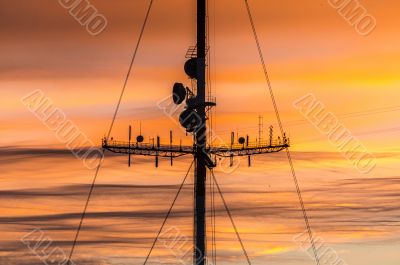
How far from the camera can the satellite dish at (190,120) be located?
132 ft

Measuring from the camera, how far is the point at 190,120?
4038 cm

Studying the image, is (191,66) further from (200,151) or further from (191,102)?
(200,151)

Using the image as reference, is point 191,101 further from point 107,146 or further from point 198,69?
point 107,146

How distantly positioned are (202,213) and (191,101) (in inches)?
202

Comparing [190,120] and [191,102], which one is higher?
[191,102]

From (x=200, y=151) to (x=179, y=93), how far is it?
3217 millimetres

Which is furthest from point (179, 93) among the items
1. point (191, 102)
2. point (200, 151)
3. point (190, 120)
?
point (200, 151)

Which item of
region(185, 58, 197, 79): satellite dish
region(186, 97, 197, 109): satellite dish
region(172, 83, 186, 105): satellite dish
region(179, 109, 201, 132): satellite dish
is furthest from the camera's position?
region(172, 83, 186, 105): satellite dish

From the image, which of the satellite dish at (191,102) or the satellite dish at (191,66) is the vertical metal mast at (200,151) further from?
the satellite dish at (191,66)

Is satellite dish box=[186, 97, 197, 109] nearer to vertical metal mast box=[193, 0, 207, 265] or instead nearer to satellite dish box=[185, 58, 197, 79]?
vertical metal mast box=[193, 0, 207, 265]

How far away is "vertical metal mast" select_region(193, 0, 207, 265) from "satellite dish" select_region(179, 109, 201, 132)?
0.24 meters

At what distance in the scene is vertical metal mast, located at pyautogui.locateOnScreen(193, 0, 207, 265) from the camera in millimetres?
39688

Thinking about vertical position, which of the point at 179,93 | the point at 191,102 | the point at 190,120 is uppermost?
the point at 179,93

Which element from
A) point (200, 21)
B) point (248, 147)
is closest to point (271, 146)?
point (248, 147)
